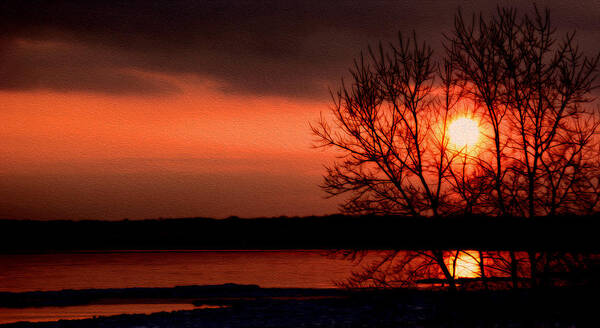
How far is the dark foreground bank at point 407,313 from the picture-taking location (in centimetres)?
1673

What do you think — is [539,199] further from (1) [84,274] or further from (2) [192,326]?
(1) [84,274]

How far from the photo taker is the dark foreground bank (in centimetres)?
1673

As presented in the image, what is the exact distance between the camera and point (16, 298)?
3256 centimetres

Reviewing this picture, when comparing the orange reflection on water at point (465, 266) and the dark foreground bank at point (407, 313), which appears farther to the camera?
the orange reflection on water at point (465, 266)

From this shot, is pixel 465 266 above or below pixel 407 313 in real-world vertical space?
above

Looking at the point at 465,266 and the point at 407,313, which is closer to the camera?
the point at 465,266

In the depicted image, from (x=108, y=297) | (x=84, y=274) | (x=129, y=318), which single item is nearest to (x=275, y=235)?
(x=84, y=274)

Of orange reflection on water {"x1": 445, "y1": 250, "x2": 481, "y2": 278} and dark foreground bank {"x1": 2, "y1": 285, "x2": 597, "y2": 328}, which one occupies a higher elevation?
orange reflection on water {"x1": 445, "y1": 250, "x2": 481, "y2": 278}

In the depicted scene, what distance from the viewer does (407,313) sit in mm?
20672

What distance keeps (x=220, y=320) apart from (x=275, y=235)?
370 ft

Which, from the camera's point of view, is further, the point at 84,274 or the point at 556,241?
the point at 84,274

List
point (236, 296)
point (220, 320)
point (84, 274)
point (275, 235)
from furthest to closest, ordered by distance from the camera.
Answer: point (275, 235) < point (84, 274) < point (236, 296) < point (220, 320)

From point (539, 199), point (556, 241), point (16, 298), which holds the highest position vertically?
point (539, 199)

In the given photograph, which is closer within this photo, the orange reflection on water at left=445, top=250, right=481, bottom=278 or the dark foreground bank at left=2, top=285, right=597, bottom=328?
the dark foreground bank at left=2, top=285, right=597, bottom=328
